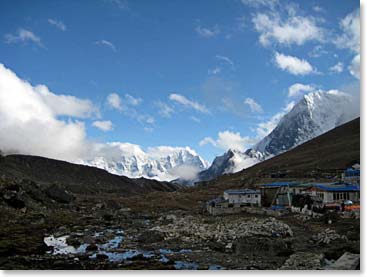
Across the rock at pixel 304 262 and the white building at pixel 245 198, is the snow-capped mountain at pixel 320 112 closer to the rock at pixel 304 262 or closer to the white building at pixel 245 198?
the white building at pixel 245 198

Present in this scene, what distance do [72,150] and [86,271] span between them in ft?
14.2

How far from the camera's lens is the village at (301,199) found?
12.3m

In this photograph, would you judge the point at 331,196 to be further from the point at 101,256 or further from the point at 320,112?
the point at 101,256

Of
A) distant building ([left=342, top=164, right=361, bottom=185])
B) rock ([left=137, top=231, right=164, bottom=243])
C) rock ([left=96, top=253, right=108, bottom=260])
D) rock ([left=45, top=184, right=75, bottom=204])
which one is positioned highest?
distant building ([left=342, top=164, right=361, bottom=185])

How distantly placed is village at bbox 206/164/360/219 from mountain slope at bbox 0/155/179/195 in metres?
48.0

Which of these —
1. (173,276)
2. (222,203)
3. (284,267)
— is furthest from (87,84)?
(222,203)

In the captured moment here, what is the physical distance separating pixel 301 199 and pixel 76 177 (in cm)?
7765

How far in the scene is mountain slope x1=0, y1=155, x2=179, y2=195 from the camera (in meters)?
70.9

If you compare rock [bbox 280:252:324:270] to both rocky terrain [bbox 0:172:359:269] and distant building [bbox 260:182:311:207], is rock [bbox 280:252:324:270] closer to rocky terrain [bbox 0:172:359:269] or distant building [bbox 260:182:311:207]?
rocky terrain [bbox 0:172:359:269]

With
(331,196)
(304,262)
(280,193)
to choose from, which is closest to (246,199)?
(280,193)

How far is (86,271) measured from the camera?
7688 millimetres

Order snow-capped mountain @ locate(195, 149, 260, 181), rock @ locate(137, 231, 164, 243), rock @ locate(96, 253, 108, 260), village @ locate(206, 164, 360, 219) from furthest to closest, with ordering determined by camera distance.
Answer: snow-capped mountain @ locate(195, 149, 260, 181)
rock @ locate(137, 231, 164, 243)
village @ locate(206, 164, 360, 219)
rock @ locate(96, 253, 108, 260)

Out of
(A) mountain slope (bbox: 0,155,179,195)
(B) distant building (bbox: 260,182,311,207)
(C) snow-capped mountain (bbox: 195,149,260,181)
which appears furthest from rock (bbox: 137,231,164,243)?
(A) mountain slope (bbox: 0,155,179,195)

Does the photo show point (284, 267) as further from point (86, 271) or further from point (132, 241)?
point (132, 241)
